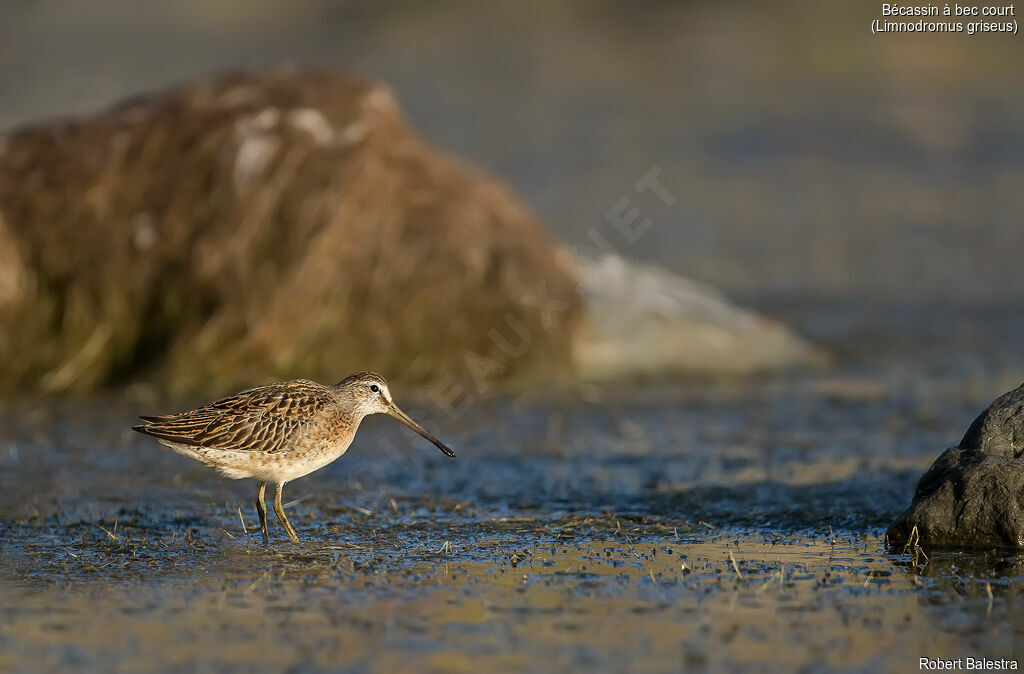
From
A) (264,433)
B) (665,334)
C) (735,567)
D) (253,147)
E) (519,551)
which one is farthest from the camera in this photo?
(665,334)

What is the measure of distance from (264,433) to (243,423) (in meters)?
0.13

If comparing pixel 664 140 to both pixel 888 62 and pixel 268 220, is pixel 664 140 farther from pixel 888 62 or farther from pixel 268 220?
pixel 268 220

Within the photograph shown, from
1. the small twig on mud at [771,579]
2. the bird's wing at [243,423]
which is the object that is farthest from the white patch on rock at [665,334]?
the small twig on mud at [771,579]

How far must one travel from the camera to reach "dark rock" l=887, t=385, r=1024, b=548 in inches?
272

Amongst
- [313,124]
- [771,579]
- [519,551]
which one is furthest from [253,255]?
[771,579]

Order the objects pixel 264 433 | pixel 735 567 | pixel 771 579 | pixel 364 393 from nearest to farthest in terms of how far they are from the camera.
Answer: pixel 771 579 → pixel 735 567 → pixel 264 433 → pixel 364 393

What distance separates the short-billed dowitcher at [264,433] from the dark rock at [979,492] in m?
3.08

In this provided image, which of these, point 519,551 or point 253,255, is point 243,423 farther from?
point 253,255

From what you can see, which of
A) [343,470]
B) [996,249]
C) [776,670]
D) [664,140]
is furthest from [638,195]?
[776,670]

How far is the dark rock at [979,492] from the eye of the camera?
691 cm

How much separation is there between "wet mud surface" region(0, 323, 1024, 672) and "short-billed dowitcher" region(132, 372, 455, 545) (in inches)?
13.6

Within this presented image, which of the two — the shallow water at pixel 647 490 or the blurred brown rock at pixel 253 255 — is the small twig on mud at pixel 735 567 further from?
the blurred brown rock at pixel 253 255

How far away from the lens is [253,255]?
500 inches

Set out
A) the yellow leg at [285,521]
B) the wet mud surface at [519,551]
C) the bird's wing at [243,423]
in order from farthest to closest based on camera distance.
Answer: the bird's wing at [243,423]
the yellow leg at [285,521]
the wet mud surface at [519,551]
